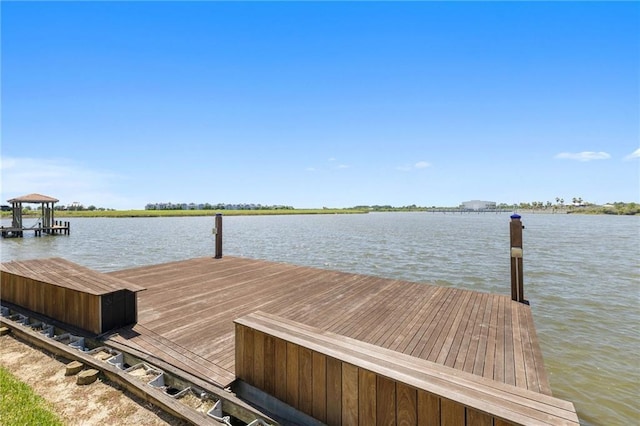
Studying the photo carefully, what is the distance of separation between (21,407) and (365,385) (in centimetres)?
275

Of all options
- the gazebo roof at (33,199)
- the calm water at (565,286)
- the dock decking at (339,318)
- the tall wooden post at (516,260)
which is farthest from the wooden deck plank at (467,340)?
the gazebo roof at (33,199)

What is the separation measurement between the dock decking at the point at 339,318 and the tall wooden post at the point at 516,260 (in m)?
0.23

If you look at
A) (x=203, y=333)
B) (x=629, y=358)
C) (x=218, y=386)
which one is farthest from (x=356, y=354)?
(x=629, y=358)

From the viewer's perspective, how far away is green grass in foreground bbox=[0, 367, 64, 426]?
2189 mm

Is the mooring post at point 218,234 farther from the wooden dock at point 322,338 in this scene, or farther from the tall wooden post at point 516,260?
the tall wooden post at point 516,260

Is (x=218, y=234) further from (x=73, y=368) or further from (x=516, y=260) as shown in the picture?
(x=516, y=260)

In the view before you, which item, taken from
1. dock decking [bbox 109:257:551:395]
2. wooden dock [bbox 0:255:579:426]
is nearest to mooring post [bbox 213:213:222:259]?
dock decking [bbox 109:257:551:395]

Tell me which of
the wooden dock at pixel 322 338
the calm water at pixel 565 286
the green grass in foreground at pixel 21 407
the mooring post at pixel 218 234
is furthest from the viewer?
the mooring post at pixel 218 234

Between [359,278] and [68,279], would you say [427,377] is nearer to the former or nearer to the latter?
[68,279]

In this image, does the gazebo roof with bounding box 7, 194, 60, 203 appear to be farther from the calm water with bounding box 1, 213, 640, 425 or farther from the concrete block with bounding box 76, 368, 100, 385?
the concrete block with bounding box 76, 368, 100, 385

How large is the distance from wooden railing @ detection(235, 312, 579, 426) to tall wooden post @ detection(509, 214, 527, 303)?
418 cm

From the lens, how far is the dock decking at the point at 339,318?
10.2 feet

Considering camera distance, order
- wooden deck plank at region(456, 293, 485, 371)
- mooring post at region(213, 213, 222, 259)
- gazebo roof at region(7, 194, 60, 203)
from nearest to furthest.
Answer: wooden deck plank at region(456, 293, 485, 371), mooring post at region(213, 213, 222, 259), gazebo roof at region(7, 194, 60, 203)

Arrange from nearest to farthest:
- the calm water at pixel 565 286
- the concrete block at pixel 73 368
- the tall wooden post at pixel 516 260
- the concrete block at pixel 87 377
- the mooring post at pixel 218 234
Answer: the concrete block at pixel 87 377, the concrete block at pixel 73 368, the calm water at pixel 565 286, the tall wooden post at pixel 516 260, the mooring post at pixel 218 234
